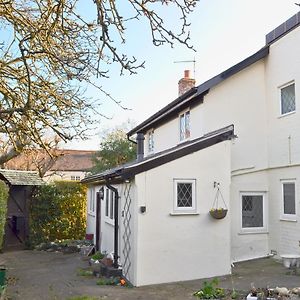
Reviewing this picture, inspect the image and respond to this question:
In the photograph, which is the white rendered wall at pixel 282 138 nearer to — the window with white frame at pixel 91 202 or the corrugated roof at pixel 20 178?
the window with white frame at pixel 91 202

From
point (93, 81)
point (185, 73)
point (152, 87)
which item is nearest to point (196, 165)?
point (152, 87)

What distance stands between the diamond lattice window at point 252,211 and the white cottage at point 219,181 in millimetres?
36

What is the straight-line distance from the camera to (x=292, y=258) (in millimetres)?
12461

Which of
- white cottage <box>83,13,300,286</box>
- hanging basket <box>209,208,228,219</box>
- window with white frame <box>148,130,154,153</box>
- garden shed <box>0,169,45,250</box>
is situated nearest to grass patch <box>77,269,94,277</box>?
white cottage <box>83,13,300,286</box>

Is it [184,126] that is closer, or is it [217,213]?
[217,213]

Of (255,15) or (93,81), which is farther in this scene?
(93,81)

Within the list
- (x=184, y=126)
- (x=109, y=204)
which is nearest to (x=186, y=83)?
(x=184, y=126)

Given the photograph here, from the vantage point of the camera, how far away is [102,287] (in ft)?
35.3

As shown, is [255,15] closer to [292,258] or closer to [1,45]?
[1,45]

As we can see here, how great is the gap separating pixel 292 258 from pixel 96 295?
651cm

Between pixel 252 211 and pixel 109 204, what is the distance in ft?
18.1

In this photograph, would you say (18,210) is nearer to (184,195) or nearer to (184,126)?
(184,126)

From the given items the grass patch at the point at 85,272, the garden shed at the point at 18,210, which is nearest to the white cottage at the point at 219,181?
the grass patch at the point at 85,272

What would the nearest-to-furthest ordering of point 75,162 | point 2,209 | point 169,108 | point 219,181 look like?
1. point 219,181
2. point 2,209
3. point 169,108
4. point 75,162
